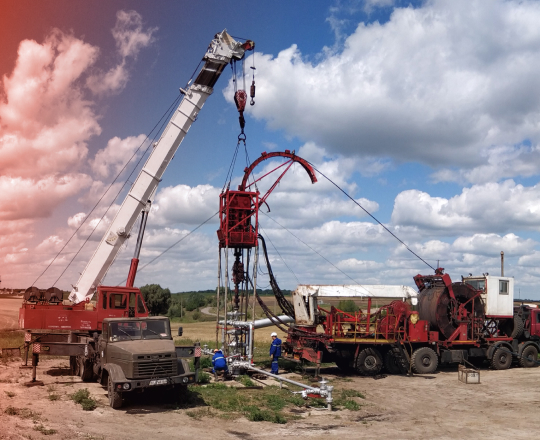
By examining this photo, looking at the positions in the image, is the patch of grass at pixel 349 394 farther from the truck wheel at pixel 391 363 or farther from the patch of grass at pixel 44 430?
the patch of grass at pixel 44 430

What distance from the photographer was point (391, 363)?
23.7 m

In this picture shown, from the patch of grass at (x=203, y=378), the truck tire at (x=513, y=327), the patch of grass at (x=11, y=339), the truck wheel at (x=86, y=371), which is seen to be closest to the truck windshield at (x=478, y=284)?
the truck tire at (x=513, y=327)

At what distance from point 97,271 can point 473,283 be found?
60.4ft

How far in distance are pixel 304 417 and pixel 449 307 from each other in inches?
502

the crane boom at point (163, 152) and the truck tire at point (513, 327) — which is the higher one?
the crane boom at point (163, 152)

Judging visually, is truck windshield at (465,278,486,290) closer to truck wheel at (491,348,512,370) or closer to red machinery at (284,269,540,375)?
red machinery at (284,269,540,375)

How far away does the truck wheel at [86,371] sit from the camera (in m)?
19.2

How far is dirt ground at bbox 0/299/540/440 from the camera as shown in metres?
12.7

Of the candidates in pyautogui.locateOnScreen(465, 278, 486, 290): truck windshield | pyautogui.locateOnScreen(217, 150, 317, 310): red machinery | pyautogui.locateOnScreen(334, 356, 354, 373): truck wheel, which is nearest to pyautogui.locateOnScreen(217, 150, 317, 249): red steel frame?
pyautogui.locateOnScreen(217, 150, 317, 310): red machinery

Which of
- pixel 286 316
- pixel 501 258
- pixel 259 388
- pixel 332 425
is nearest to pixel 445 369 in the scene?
pixel 286 316

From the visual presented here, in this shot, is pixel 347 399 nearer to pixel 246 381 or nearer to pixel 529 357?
pixel 246 381

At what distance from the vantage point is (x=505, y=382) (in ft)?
73.5

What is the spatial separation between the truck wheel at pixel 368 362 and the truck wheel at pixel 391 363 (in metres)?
0.58

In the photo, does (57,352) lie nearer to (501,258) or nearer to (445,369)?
(445,369)
